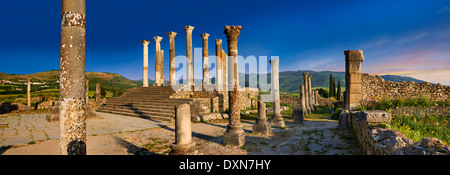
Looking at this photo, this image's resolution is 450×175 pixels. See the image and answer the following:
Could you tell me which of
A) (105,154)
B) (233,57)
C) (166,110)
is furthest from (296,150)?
(166,110)

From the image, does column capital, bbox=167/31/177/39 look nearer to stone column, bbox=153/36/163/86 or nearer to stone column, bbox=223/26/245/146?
stone column, bbox=153/36/163/86

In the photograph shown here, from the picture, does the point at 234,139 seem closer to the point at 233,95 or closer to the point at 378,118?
the point at 233,95

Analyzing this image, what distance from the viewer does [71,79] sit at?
319cm

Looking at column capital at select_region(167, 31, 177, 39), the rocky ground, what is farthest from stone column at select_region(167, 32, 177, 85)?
the rocky ground

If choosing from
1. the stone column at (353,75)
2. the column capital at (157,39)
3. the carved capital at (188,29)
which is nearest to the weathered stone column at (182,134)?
the stone column at (353,75)

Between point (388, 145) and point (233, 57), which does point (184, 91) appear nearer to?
point (233, 57)

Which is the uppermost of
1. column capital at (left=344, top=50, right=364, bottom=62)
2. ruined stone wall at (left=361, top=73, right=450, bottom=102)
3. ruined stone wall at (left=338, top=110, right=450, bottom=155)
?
column capital at (left=344, top=50, right=364, bottom=62)

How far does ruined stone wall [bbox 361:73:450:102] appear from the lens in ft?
41.8

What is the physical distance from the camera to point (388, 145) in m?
3.43

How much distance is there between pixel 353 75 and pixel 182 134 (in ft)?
34.0

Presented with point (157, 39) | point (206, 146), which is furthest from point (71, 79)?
point (157, 39)

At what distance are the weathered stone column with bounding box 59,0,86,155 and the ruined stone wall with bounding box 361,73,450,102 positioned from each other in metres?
14.6

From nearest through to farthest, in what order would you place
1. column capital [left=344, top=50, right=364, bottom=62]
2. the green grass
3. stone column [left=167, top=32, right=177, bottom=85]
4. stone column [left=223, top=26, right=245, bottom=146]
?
the green grass
stone column [left=223, top=26, right=245, bottom=146]
column capital [left=344, top=50, right=364, bottom=62]
stone column [left=167, top=32, right=177, bottom=85]
